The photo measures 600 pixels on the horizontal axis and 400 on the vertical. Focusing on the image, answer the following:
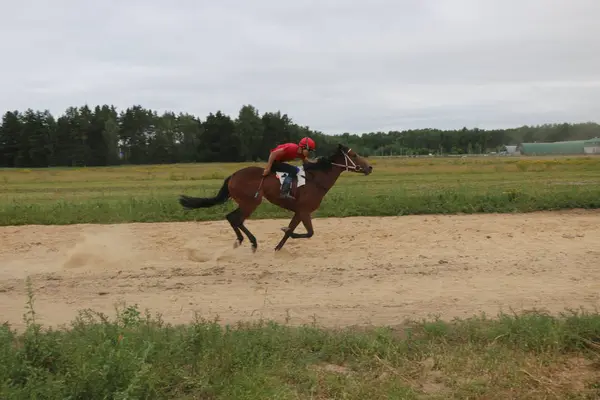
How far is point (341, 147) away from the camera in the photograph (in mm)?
12500

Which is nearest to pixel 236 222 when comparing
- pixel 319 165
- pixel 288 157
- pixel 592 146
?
pixel 288 157

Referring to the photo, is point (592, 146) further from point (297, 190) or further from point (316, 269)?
point (316, 269)

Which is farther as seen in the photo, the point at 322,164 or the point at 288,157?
the point at 322,164

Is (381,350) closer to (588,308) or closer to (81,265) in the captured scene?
(588,308)

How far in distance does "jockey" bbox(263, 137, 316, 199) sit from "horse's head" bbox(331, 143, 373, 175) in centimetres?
73

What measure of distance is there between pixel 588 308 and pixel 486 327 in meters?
Result: 2.22

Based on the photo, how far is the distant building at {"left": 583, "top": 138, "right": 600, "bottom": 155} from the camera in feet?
267

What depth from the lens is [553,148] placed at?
92000 millimetres

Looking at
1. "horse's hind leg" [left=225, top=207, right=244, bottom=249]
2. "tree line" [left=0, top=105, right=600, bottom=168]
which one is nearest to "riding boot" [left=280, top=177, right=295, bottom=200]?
"horse's hind leg" [left=225, top=207, right=244, bottom=249]

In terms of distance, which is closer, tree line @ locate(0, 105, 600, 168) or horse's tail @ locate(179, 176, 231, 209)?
horse's tail @ locate(179, 176, 231, 209)

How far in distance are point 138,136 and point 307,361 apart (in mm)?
81030

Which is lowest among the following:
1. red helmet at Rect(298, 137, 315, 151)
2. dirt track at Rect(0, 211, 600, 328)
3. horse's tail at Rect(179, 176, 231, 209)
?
dirt track at Rect(0, 211, 600, 328)

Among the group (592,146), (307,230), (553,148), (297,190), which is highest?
(297,190)

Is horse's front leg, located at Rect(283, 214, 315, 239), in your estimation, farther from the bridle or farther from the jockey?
the bridle
